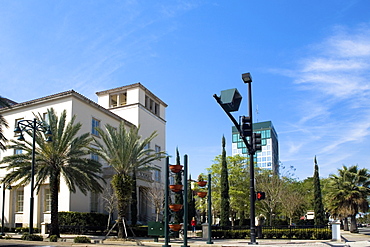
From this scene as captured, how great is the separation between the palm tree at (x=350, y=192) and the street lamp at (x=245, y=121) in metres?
20.1

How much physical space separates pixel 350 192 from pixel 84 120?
26743mm

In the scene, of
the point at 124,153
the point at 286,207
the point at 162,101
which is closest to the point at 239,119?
the point at 124,153

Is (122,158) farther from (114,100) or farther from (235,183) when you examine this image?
(114,100)

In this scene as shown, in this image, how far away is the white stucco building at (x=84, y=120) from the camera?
119ft

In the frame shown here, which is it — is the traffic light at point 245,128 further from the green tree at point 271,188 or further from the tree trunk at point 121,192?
the green tree at point 271,188

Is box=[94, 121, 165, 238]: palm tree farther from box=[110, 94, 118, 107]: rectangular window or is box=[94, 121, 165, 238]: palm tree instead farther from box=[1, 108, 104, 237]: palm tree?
box=[110, 94, 118, 107]: rectangular window

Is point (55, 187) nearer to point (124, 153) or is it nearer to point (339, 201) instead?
point (124, 153)

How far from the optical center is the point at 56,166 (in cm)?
2753

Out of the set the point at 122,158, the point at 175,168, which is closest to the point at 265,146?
the point at 122,158

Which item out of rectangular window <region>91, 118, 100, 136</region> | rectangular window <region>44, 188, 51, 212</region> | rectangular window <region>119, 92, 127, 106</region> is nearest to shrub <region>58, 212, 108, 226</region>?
rectangular window <region>44, 188, 51, 212</region>

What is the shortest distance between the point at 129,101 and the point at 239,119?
A: 31968 millimetres

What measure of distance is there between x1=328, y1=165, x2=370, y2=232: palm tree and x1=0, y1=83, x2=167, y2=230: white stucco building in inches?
693

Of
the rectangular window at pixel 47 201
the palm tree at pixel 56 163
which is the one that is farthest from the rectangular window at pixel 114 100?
the palm tree at pixel 56 163

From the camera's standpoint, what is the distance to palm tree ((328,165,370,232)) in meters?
35.0
